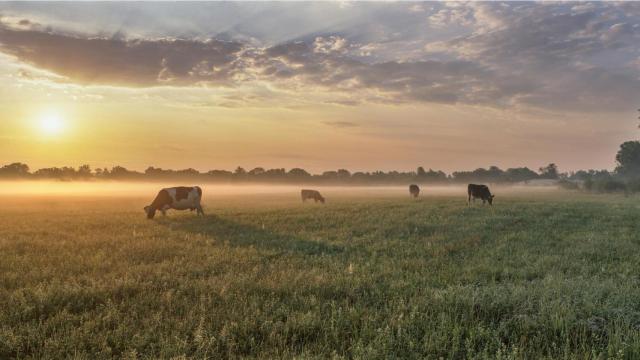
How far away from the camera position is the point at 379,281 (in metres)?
8.58

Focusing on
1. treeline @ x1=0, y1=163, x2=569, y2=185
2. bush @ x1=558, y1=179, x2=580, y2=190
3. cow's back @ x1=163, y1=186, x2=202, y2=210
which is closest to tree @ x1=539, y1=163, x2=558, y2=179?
treeline @ x1=0, y1=163, x2=569, y2=185

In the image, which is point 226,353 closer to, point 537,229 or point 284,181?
point 537,229

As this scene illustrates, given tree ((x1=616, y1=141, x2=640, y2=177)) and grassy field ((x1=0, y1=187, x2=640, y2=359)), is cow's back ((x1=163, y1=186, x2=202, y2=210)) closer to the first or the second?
grassy field ((x1=0, y1=187, x2=640, y2=359))

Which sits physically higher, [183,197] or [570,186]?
[183,197]

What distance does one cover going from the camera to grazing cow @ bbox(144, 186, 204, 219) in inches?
902

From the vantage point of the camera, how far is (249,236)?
14.9 meters

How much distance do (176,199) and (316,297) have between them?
1793 cm

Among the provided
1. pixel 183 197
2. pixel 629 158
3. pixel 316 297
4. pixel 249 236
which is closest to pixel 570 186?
pixel 629 158

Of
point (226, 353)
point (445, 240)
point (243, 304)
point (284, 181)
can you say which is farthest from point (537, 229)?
point (284, 181)

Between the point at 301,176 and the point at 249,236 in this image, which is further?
the point at 301,176

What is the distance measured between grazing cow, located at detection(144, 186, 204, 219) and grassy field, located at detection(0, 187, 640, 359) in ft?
28.0

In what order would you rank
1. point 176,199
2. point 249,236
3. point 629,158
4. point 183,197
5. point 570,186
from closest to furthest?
point 249,236 < point 176,199 < point 183,197 < point 570,186 < point 629,158

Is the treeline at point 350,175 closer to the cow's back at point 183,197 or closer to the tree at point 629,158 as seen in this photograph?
the tree at point 629,158

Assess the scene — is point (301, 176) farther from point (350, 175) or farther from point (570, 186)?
point (570, 186)
